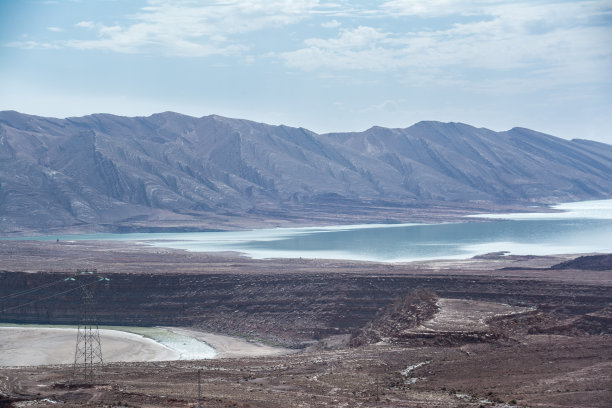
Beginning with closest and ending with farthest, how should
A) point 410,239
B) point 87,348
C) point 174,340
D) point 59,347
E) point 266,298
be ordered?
point 87,348, point 59,347, point 174,340, point 266,298, point 410,239

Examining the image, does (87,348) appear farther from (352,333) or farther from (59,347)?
(352,333)

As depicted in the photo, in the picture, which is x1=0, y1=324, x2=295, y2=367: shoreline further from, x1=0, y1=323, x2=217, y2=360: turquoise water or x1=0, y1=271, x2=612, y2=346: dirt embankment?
x1=0, y1=271, x2=612, y2=346: dirt embankment

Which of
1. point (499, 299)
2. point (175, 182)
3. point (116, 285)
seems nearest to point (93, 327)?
point (116, 285)

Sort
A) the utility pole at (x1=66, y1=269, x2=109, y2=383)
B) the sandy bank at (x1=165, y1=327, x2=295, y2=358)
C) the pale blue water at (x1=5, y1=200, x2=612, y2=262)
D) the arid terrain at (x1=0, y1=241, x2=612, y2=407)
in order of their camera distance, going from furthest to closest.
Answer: the pale blue water at (x1=5, y1=200, x2=612, y2=262), the sandy bank at (x1=165, y1=327, x2=295, y2=358), the utility pole at (x1=66, y1=269, x2=109, y2=383), the arid terrain at (x1=0, y1=241, x2=612, y2=407)

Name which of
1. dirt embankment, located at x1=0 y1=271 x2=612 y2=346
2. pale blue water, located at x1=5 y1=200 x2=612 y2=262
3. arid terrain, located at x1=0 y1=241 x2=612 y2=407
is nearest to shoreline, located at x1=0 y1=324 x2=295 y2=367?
arid terrain, located at x1=0 y1=241 x2=612 y2=407

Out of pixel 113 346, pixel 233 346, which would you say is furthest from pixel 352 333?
pixel 113 346

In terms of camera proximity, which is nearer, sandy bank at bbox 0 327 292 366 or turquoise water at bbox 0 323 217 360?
sandy bank at bbox 0 327 292 366

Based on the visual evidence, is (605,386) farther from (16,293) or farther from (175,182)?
(175,182)
